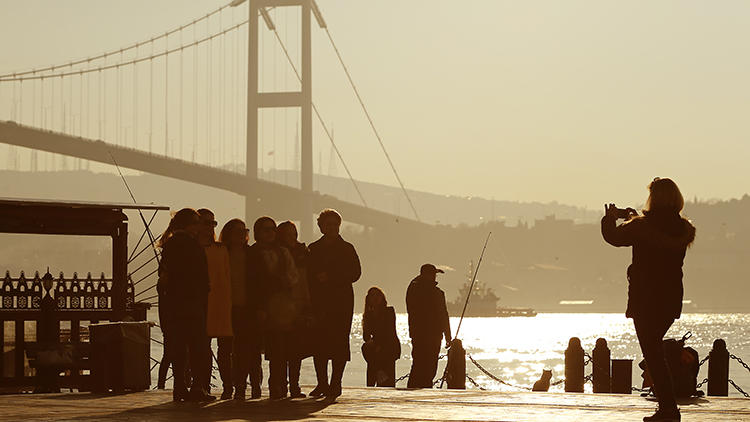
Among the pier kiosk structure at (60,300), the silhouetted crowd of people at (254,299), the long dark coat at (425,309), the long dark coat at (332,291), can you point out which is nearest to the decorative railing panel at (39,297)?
the pier kiosk structure at (60,300)

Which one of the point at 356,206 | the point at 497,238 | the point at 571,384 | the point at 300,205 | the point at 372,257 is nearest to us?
the point at 571,384

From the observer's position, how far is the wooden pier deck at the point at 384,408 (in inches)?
295

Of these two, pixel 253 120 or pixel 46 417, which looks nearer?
pixel 46 417

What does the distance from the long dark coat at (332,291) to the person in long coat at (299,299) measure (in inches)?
2.2

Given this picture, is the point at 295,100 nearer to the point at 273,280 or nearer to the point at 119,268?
the point at 119,268

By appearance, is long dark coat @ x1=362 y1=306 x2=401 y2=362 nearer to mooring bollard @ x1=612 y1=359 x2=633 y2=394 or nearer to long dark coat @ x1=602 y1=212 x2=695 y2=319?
mooring bollard @ x1=612 y1=359 x2=633 y2=394

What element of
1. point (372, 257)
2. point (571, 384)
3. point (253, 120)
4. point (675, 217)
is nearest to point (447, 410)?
point (675, 217)

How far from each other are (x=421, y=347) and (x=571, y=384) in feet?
5.85

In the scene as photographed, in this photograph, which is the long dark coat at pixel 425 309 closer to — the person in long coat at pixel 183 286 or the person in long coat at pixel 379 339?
the person in long coat at pixel 379 339

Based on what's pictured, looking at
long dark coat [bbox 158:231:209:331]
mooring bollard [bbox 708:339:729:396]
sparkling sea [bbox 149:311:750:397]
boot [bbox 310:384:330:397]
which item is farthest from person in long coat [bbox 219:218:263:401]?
sparkling sea [bbox 149:311:750:397]

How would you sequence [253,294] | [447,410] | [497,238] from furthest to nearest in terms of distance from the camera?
[497,238] < [253,294] < [447,410]

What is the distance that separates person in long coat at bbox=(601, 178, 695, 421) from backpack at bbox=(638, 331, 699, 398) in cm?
214

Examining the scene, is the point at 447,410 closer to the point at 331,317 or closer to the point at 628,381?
the point at 331,317

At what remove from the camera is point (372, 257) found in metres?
132
